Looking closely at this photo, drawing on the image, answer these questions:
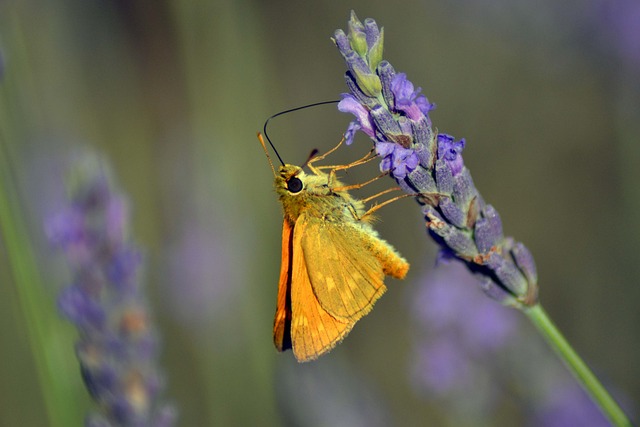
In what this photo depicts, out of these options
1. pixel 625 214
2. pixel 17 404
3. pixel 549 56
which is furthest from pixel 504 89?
pixel 17 404

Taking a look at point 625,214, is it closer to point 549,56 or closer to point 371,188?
point 549,56

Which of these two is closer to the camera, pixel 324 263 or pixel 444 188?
pixel 444 188

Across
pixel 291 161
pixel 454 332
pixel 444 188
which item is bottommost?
pixel 454 332

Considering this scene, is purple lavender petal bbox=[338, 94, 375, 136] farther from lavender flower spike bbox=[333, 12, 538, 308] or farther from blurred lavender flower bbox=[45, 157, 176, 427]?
blurred lavender flower bbox=[45, 157, 176, 427]

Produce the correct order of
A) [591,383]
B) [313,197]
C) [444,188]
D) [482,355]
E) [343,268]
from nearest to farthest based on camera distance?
[591,383] → [444,188] → [343,268] → [313,197] → [482,355]

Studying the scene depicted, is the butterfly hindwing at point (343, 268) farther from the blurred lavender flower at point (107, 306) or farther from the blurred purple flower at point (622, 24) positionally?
the blurred purple flower at point (622, 24)

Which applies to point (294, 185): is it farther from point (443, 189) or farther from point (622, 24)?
point (622, 24)

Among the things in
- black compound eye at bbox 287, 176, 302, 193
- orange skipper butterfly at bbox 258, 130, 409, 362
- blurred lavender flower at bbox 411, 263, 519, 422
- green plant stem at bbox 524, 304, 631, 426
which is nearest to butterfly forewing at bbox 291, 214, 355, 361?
orange skipper butterfly at bbox 258, 130, 409, 362

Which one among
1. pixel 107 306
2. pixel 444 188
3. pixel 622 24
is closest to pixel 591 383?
pixel 444 188
